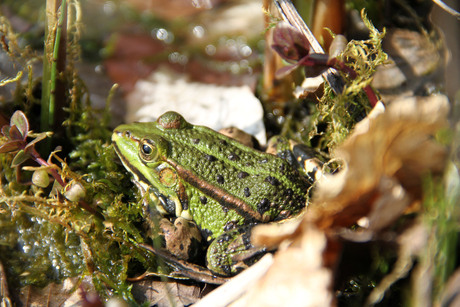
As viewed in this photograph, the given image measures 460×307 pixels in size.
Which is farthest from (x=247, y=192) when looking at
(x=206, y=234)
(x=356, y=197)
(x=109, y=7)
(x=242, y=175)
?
(x=109, y=7)

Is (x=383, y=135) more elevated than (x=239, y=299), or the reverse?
(x=383, y=135)

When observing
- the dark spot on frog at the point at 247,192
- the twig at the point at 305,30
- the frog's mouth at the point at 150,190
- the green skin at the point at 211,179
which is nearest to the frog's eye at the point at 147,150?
the green skin at the point at 211,179

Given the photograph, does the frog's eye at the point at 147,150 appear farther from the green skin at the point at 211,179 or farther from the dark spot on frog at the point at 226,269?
the dark spot on frog at the point at 226,269

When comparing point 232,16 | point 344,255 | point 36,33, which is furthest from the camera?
point 232,16

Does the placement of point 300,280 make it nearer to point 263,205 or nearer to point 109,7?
point 263,205

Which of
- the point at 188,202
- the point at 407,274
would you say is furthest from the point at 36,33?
the point at 407,274

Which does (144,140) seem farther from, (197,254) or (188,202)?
(197,254)

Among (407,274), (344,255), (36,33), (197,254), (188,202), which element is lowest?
(197,254)

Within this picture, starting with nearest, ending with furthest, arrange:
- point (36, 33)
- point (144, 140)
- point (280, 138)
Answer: point (144, 140), point (280, 138), point (36, 33)
